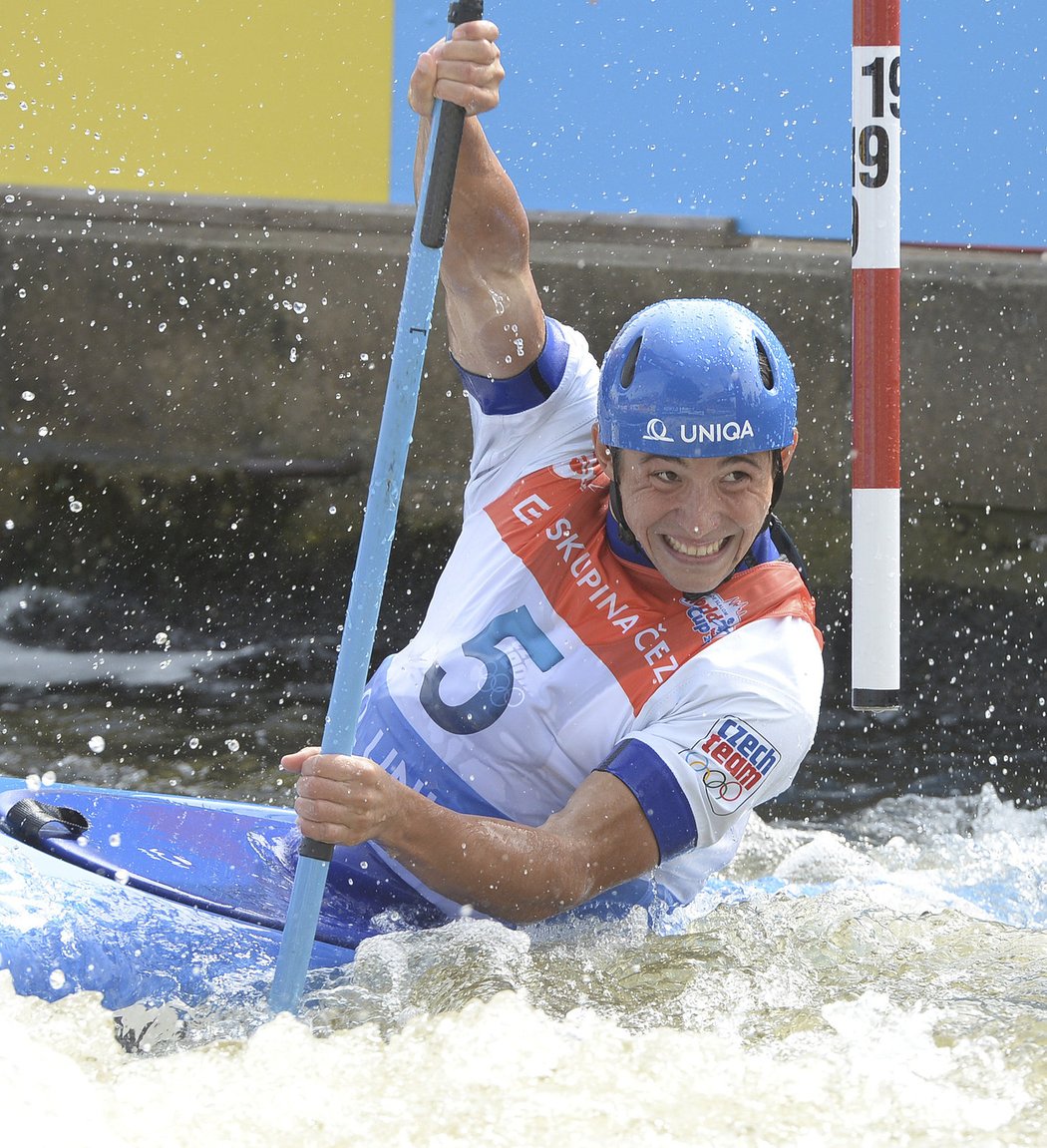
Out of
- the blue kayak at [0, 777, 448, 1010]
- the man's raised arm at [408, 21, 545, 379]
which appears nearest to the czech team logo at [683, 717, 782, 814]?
the blue kayak at [0, 777, 448, 1010]

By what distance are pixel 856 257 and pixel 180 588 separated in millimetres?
4105

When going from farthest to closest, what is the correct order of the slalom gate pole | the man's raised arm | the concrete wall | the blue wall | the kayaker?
the concrete wall, the blue wall, the man's raised arm, the kayaker, the slalom gate pole

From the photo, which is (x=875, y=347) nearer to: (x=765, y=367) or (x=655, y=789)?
(x=765, y=367)

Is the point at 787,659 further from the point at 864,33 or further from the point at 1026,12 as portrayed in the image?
the point at 1026,12

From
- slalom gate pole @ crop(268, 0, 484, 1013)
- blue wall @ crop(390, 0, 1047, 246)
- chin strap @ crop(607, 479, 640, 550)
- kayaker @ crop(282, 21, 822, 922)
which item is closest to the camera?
slalom gate pole @ crop(268, 0, 484, 1013)

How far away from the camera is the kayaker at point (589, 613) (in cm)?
251

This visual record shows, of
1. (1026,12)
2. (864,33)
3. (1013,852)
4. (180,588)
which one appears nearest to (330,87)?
(180,588)

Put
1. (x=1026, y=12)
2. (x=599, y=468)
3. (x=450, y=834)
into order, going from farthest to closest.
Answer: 1. (x=1026, y=12)
2. (x=599, y=468)
3. (x=450, y=834)

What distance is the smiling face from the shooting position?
104 inches

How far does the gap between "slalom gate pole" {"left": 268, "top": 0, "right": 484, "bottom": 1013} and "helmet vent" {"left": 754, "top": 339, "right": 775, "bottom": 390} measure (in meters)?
0.68

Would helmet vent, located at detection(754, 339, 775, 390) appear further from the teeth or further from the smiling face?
the teeth

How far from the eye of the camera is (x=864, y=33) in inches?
128

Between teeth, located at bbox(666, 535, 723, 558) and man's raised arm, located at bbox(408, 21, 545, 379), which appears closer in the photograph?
teeth, located at bbox(666, 535, 723, 558)

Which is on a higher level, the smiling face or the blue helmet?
the blue helmet
